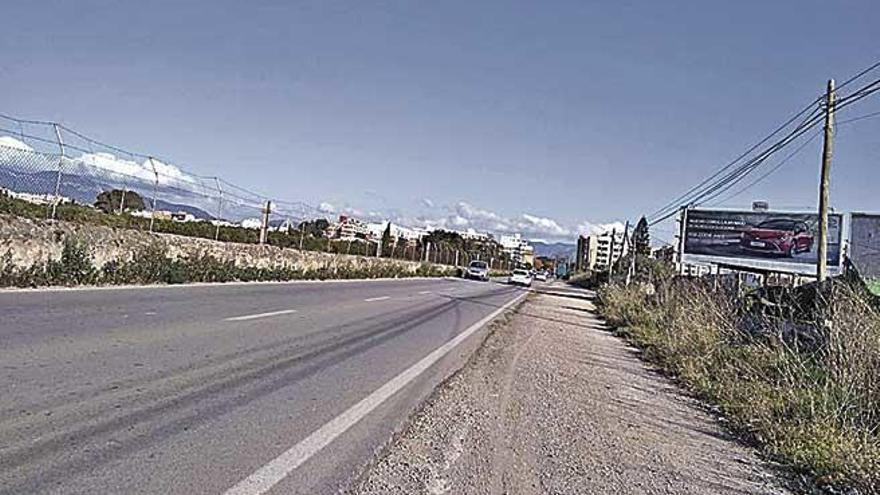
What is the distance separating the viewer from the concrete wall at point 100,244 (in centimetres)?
1744

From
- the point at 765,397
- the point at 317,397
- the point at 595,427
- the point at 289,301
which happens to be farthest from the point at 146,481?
the point at 289,301

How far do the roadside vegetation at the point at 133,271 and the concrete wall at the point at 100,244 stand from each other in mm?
173

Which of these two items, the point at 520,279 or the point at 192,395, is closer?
the point at 192,395

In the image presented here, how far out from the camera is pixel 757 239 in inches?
2254

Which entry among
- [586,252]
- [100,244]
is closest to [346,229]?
[100,244]

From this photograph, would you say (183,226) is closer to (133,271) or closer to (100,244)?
(133,271)

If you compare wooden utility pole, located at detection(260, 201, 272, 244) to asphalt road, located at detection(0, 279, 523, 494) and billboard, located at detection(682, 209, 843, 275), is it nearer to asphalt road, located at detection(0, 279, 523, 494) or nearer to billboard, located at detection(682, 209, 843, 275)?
asphalt road, located at detection(0, 279, 523, 494)

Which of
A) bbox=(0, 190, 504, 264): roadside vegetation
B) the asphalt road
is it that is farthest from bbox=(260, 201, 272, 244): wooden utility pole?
the asphalt road

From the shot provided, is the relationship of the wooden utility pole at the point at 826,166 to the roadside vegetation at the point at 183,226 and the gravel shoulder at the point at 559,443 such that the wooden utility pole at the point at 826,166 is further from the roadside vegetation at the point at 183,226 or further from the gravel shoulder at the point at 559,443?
the roadside vegetation at the point at 183,226

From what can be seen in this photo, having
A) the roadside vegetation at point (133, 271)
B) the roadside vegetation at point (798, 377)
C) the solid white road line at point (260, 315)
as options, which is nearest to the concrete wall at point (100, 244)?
the roadside vegetation at point (133, 271)

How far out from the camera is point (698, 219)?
2359 inches

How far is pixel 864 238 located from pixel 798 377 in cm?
4824

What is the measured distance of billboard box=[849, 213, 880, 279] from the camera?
5020 centimetres

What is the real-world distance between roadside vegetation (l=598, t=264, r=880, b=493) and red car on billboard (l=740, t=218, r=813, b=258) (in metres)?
40.8
